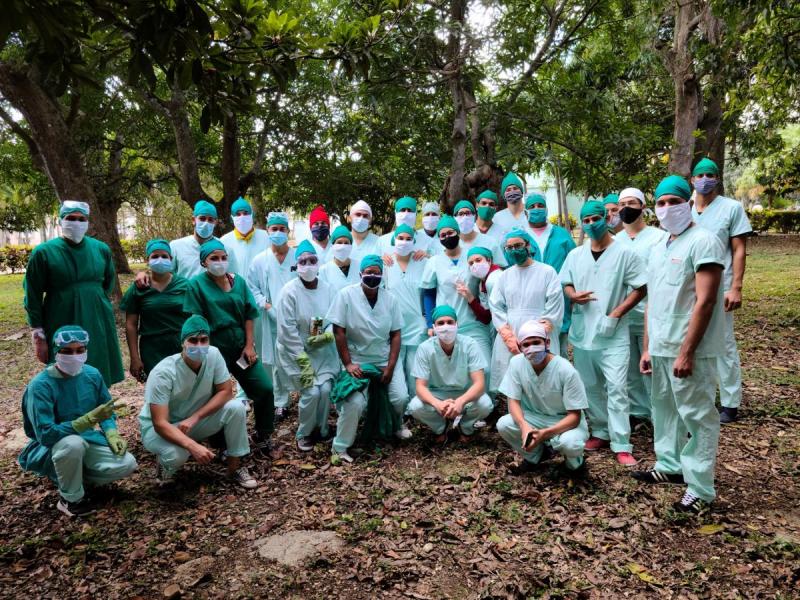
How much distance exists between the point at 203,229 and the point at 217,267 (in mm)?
1082

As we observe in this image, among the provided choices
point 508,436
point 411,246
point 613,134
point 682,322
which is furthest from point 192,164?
point 682,322

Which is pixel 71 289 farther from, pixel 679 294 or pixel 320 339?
pixel 679 294

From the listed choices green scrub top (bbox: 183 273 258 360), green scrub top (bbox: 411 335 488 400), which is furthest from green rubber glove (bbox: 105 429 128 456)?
green scrub top (bbox: 411 335 488 400)

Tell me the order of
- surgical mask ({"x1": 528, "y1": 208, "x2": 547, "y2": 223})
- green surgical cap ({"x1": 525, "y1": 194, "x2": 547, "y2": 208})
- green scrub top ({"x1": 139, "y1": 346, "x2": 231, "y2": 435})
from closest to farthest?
green scrub top ({"x1": 139, "y1": 346, "x2": 231, "y2": 435})
surgical mask ({"x1": 528, "y1": 208, "x2": 547, "y2": 223})
green surgical cap ({"x1": 525, "y1": 194, "x2": 547, "y2": 208})

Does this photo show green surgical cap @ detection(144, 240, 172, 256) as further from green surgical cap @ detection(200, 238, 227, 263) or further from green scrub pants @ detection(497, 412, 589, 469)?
green scrub pants @ detection(497, 412, 589, 469)

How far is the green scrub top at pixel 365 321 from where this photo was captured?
17.1 feet

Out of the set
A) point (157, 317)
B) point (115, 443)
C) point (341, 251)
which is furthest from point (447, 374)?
point (115, 443)

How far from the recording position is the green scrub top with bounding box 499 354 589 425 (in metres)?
4.25

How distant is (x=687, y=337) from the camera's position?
11.8ft

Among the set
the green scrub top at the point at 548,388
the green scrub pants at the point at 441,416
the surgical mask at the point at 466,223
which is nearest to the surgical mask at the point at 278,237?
the surgical mask at the point at 466,223

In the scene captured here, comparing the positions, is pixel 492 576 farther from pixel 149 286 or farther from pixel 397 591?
pixel 149 286

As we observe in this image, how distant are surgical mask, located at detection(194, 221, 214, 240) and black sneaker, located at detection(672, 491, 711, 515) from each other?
4788 millimetres

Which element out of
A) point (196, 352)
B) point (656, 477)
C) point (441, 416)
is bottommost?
point (656, 477)

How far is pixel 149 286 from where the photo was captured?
4906 mm
